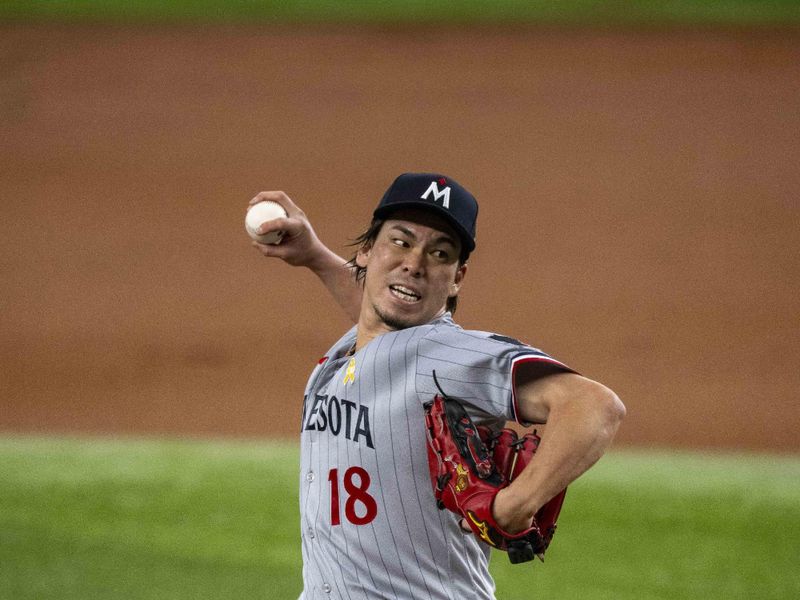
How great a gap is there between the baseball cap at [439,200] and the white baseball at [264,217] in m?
0.65

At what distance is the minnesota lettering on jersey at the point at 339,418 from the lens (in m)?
2.81

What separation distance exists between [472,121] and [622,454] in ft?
19.6

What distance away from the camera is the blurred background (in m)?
10.7

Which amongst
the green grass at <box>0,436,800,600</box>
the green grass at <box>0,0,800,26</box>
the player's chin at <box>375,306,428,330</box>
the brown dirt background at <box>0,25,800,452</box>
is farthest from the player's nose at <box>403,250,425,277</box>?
the green grass at <box>0,0,800,26</box>

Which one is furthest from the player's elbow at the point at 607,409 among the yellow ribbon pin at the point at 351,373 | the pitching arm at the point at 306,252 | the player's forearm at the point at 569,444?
the pitching arm at the point at 306,252

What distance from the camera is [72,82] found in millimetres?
14094

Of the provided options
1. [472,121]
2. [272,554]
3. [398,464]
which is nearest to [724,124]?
[472,121]

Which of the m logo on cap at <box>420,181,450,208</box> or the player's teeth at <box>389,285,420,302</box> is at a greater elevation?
the m logo on cap at <box>420,181,450,208</box>

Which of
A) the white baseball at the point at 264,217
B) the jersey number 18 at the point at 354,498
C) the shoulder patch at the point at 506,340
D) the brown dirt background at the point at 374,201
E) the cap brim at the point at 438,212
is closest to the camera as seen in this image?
the shoulder patch at the point at 506,340

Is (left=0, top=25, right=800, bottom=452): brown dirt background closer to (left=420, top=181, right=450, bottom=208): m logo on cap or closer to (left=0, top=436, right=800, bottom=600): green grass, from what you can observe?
(left=0, top=436, right=800, bottom=600): green grass

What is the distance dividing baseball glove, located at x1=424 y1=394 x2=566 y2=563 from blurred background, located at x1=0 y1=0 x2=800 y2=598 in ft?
23.0

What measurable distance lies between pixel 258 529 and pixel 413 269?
4126 mm

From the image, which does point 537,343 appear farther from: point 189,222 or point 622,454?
point 189,222

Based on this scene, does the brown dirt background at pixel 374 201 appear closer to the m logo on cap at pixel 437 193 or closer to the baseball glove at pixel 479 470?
the m logo on cap at pixel 437 193
